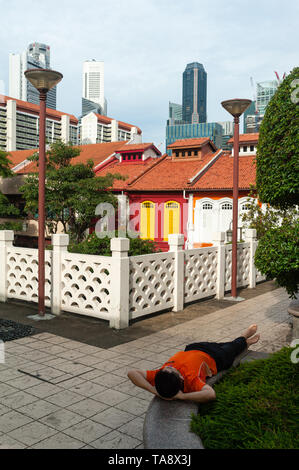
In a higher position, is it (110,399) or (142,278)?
(142,278)

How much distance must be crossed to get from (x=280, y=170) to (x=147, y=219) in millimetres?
20682

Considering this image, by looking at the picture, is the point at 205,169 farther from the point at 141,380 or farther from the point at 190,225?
the point at 141,380

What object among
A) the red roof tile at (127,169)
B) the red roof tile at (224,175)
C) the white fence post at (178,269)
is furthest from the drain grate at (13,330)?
the red roof tile at (127,169)

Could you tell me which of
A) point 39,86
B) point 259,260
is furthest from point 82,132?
point 259,260

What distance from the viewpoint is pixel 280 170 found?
15.2 feet

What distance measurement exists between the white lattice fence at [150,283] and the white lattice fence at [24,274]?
5.83 ft

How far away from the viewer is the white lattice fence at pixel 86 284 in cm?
Result: 734

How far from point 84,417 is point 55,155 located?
58.3 ft

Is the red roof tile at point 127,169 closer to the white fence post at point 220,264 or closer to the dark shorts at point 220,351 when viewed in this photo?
the white fence post at point 220,264

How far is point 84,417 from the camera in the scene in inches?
158

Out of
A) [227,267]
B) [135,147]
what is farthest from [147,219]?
[227,267]
